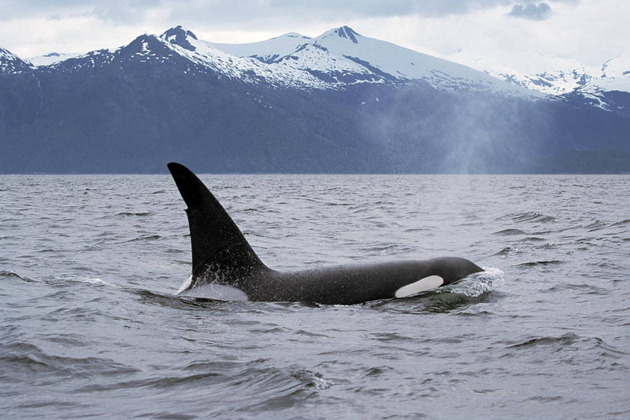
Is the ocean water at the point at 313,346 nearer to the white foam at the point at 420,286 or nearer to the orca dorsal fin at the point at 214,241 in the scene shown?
the white foam at the point at 420,286

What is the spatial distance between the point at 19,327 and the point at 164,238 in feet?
32.1

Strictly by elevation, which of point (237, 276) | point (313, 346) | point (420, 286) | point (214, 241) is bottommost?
point (313, 346)

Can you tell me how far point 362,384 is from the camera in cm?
545

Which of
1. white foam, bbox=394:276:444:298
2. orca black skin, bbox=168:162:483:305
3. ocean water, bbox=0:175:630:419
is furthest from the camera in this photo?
white foam, bbox=394:276:444:298

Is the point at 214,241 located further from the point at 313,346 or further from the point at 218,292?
the point at 313,346

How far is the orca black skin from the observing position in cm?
870

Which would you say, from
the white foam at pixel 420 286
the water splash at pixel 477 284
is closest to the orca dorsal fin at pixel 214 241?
the white foam at pixel 420 286

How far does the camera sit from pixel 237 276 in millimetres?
8859

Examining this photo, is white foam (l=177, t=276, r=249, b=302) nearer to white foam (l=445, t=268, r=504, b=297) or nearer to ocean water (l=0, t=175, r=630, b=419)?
ocean water (l=0, t=175, r=630, b=419)

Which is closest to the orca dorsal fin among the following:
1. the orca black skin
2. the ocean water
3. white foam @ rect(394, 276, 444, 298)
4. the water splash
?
the orca black skin

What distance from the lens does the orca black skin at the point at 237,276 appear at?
8703 millimetres

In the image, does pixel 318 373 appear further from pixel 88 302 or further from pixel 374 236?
pixel 374 236

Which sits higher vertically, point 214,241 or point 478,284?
point 214,241

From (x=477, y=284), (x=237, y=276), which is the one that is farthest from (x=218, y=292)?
(x=477, y=284)
